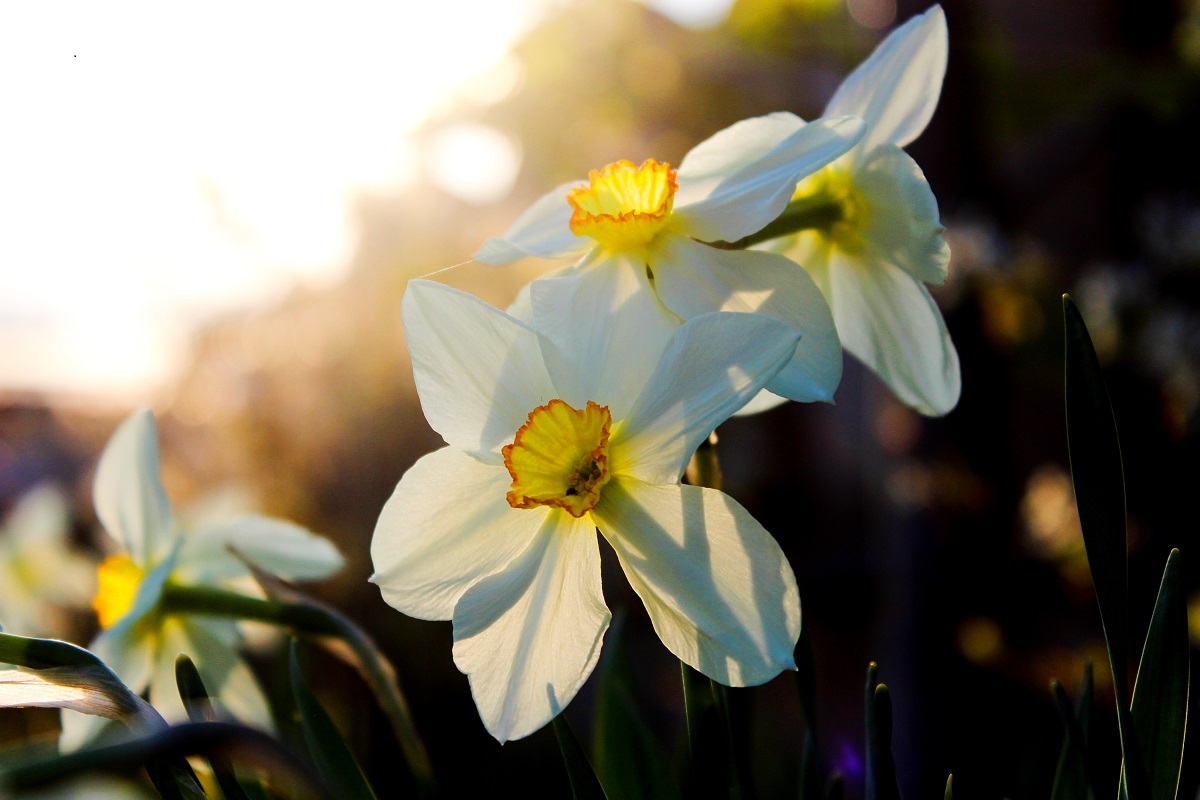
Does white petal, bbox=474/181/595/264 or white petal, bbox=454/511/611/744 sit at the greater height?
white petal, bbox=474/181/595/264

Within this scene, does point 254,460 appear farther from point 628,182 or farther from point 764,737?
point 628,182

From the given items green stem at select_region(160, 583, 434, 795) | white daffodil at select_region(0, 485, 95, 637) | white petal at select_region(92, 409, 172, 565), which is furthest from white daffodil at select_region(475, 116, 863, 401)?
white daffodil at select_region(0, 485, 95, 637)

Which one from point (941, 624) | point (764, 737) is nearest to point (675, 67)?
point (941, 624)

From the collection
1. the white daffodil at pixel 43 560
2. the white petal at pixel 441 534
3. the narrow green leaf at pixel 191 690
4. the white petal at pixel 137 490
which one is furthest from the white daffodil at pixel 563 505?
the white daffodil at pixel 43 560

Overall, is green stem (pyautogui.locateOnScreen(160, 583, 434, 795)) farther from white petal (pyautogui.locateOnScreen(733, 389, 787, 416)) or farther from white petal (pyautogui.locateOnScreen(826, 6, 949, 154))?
white petal (pyautogui.locateOnScreen(826, 6, 949, 154))

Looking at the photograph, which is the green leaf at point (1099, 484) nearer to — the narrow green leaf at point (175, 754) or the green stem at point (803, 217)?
the green stem at point (803, 217)

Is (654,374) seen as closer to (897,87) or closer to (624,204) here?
(624,204)
